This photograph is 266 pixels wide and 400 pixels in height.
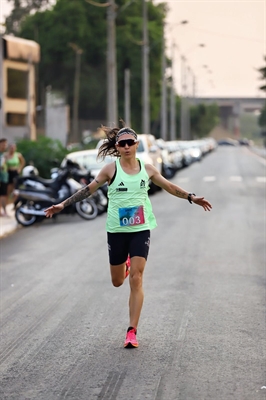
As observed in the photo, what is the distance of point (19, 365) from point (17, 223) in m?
13.7

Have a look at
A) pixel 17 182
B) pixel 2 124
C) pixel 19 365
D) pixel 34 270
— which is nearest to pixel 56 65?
pixel 2 124

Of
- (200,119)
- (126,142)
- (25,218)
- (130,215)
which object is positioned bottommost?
(25,218)

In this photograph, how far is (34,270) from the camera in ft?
44.2

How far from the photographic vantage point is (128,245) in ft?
27.7

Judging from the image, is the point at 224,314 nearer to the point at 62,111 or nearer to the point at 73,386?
the point at 73,386

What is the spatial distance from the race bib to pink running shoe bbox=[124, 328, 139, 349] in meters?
0.88

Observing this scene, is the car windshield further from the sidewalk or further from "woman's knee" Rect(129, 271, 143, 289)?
"woman's knee" Rect(129, 271, 143, 289)

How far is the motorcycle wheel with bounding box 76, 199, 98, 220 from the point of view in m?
22.1

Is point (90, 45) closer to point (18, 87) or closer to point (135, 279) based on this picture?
point (18, 87)

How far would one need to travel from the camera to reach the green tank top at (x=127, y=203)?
8.27m

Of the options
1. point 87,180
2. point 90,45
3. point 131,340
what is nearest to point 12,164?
point 87,180

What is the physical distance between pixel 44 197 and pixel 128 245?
13.2 metres

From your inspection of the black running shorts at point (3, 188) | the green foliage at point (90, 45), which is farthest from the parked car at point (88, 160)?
the green foliage at point (90, 45)

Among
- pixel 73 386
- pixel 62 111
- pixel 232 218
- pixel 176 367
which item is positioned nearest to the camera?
pixel 73 386
